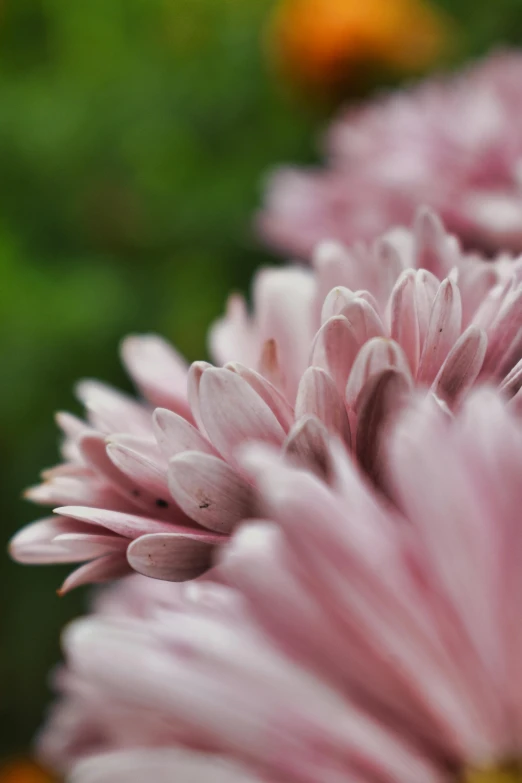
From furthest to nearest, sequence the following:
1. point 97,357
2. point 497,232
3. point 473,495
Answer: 1. point 97,357
2. point 497,232
3. point 473,495

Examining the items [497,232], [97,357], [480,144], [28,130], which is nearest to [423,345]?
[497,232]

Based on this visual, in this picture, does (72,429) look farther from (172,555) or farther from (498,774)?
(498,774)

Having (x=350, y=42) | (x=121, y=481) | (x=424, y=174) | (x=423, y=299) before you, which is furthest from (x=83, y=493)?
(x=350, y=42)

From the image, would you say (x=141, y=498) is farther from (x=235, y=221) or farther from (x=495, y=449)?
(x=235, y=221)

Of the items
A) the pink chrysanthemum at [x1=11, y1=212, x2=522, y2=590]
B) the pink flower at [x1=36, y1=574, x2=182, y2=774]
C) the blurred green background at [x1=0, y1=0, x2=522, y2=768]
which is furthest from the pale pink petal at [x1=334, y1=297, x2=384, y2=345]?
the blurred green background at [x1=0, y1=0, x2=522, y2=768]

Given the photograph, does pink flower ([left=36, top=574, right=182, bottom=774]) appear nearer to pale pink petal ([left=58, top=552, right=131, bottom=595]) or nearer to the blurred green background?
pale pink petal ([left=58, top=552, right=131, bottom=595])
